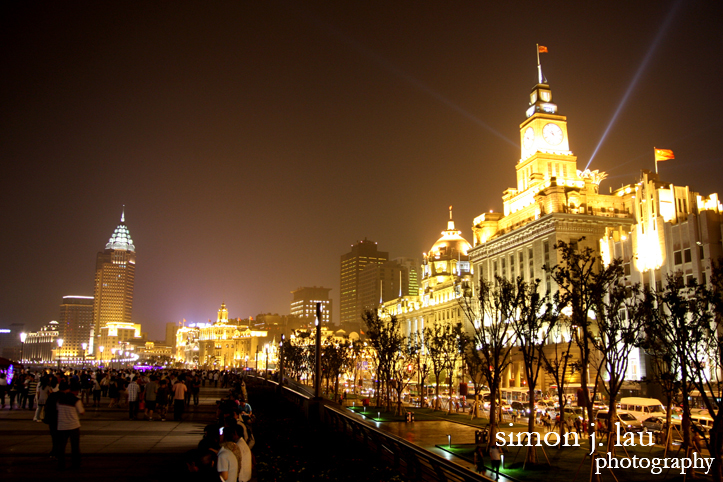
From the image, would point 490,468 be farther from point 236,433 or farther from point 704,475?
point 236,433

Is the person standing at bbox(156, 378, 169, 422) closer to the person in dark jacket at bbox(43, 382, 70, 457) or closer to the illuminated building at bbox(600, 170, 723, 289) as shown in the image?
the person in dark jacket at bbox(43, 382, 70, 457)

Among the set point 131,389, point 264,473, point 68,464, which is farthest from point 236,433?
point 131,389

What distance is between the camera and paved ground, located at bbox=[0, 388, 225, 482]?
42.7 ft

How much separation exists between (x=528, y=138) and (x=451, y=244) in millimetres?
47575

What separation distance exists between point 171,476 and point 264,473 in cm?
241

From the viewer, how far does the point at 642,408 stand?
34.6m

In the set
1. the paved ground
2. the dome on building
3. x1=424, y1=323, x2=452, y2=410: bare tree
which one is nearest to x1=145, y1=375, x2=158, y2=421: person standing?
the paved ground

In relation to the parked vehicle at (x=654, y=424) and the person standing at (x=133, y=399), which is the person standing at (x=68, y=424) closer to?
the person standing at (x=133, y=399)

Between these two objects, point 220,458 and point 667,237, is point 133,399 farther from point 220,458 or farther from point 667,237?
point 667,237

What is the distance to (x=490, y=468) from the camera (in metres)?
20.0

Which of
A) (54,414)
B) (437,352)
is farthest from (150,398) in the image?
(437,352)

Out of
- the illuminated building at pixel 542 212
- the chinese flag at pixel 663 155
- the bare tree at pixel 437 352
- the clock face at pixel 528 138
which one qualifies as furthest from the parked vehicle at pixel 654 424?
the clock face at pixel 528 138

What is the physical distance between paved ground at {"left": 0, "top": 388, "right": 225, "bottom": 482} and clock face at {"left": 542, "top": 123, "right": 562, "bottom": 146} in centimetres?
7146

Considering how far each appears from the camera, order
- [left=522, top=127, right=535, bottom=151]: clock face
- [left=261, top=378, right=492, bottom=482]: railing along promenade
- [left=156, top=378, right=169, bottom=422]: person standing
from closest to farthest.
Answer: [left=261, top=378, right=492, bottom=482]: railing along promenade
[left=156, top=378, right=169, bottom=422]: person standing
[left=522, top=127, right=535, bottom=151]: clock face
